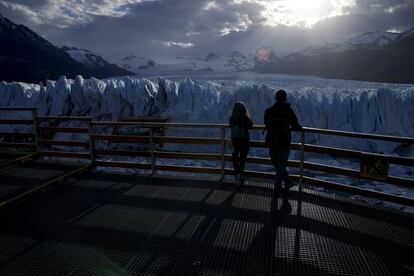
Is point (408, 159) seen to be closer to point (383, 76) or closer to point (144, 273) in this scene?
point (144, 273)

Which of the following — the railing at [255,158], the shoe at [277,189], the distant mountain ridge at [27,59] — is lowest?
the shoe at [277,189]

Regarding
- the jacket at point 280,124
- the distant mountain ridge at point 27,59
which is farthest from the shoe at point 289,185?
the distant mountain ridge at point 27,59

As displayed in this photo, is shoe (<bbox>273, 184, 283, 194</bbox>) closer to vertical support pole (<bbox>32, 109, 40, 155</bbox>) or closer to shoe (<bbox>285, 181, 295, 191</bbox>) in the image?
shoe (<bbox>285, 181, 295, 191</bbox>)

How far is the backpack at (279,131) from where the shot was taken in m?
5.48

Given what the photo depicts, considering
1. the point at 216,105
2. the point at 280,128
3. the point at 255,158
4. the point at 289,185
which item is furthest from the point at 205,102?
the point at 280,128

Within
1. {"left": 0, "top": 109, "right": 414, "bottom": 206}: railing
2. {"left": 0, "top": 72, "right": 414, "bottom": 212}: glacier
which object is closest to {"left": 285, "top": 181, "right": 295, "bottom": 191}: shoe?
{"left": 0, "top": 109, "right": 414, "bottom": 206}: railing

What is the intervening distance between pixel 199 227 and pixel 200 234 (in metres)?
→ 0.22

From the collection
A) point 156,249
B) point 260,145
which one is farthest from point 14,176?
point 260,145

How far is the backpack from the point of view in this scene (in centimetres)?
548

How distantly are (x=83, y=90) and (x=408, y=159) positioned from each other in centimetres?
2565

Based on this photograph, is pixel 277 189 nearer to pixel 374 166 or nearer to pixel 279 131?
pixel 279 131

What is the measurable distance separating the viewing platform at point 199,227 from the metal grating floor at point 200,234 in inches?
0.5

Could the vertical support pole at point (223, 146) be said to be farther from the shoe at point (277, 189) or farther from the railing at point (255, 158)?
the shoe at point (277, 189)

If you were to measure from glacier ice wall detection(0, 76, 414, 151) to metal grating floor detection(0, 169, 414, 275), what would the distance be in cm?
1914
